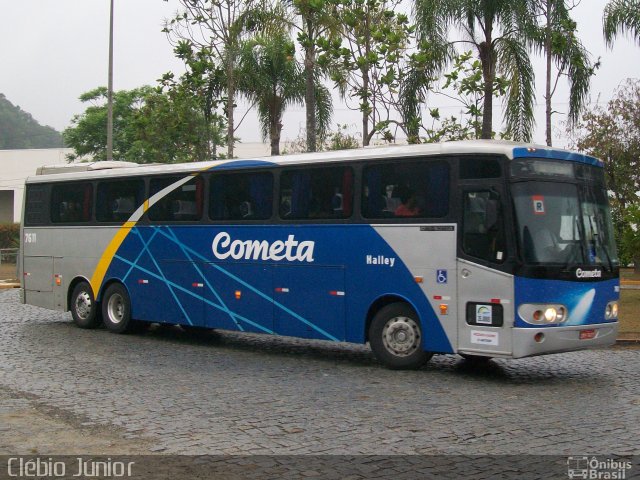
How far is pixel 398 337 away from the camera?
13.2 metres

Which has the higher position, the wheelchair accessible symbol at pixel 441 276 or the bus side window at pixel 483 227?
the bus side window at pixel 483 227

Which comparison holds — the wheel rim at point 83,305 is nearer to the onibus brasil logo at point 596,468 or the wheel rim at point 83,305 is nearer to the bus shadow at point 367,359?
the bus shadow at point 367,359

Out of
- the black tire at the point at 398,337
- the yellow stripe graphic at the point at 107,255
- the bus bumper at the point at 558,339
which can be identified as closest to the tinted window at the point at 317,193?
the black tire at the point at 398,337

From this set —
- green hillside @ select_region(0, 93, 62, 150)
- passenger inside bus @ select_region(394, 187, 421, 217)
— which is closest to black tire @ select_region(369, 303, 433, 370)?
passenger inside bus @ select_region(394, 187, 421, 217)

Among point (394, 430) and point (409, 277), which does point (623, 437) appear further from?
point (409, 277)

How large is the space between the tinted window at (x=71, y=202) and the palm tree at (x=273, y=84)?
9.05 metres

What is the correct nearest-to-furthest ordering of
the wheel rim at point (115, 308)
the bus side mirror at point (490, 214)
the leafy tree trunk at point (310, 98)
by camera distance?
1. the bus side mirror at point (490, 214)
2. the wheel rim at point (115, 308)
3. the leafy tree trunk at point (310, 98)

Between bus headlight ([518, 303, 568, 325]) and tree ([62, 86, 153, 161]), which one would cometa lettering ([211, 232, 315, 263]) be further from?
tree ([62, 86, 153, 161])

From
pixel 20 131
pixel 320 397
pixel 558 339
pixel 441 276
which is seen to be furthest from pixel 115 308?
pixel 20 131

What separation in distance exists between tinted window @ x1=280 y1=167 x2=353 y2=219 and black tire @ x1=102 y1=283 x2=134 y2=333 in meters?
4.63

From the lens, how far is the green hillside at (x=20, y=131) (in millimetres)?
115125

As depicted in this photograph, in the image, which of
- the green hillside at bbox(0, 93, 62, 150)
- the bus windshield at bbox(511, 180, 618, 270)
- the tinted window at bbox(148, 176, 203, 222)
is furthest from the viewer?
the green hillside at bbox(0, 93, 62, 150)

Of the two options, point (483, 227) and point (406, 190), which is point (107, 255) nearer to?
point (406, 190)

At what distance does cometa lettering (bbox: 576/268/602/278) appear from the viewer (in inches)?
483
